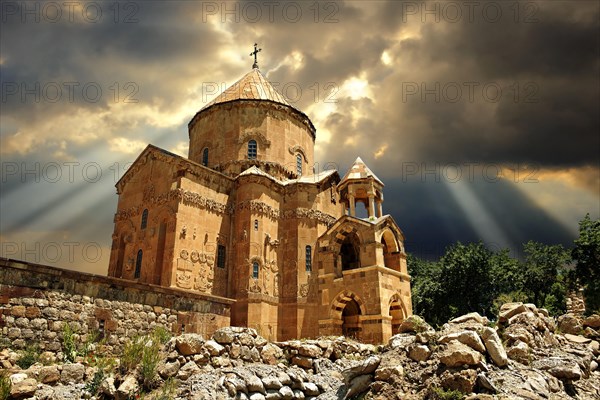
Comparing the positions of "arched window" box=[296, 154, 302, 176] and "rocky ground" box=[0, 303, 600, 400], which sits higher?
"arched window" box=[296, 154, 302, 176]

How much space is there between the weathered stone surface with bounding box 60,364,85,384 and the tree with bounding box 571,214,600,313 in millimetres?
26420

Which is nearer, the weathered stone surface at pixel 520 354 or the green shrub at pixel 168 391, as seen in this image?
the green shrub at pixel 168 391

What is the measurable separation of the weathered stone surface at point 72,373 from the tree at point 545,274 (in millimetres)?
33424

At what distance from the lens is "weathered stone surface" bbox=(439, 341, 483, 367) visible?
8.51m

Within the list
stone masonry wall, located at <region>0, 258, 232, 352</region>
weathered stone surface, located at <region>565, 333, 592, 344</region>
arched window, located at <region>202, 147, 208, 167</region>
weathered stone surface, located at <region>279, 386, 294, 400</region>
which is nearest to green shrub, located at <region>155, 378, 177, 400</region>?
weathered stone surface, located at <region>279, 386, 294, 400</region>

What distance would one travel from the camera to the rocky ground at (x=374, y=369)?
817cm

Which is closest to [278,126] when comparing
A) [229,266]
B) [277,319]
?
[229,266]

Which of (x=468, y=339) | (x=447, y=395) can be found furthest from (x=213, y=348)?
(x=468, y=339)

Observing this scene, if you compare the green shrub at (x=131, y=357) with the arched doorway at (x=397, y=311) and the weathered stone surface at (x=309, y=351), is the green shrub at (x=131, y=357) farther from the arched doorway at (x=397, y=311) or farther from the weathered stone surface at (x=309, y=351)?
the arched doorway at (x=397, y=311)

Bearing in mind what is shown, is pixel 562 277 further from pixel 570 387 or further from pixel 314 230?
pixel 570 387

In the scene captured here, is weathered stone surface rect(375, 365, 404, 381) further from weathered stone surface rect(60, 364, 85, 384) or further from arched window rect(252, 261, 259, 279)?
arched window rect(252, 261, 259, 279)

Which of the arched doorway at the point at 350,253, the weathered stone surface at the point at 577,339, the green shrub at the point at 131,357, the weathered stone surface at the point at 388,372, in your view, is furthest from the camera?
the arched doorway at the point at 350,253

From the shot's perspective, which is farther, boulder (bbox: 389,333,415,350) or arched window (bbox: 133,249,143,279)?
arched window (bbox: 133,249,143,279)

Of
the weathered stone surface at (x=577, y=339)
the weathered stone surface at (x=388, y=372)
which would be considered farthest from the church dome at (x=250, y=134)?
the weathered stone surface at (x=577, y=339)
